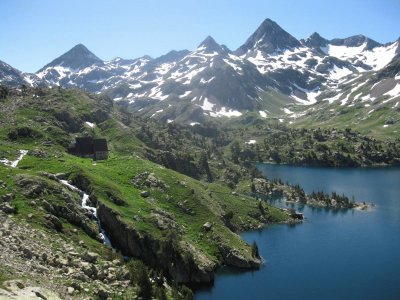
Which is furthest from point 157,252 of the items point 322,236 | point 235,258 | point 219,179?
point 219,179

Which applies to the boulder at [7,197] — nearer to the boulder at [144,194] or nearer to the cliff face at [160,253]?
the cliff face at [160,253]

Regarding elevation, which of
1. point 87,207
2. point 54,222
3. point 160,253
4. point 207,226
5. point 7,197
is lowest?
point 160,253

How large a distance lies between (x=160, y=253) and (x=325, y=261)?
123 feet

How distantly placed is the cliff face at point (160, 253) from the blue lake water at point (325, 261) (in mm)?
3638

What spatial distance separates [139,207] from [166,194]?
1343cm

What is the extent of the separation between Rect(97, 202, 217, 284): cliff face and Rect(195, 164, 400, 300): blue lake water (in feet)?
11.9

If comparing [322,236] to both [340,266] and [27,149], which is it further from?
[27,149]

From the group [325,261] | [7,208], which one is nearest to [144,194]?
[7,208]

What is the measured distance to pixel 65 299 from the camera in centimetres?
4894

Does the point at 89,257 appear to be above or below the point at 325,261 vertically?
above

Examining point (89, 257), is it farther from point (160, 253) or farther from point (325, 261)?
point (325, 261)

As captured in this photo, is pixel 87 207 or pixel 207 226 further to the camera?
pixel 207 226

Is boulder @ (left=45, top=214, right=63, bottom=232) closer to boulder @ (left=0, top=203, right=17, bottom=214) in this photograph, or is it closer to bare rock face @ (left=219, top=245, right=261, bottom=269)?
boulder @ (left=0, top=203, right=17, bottom=214)

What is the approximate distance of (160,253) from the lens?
77.8 m
